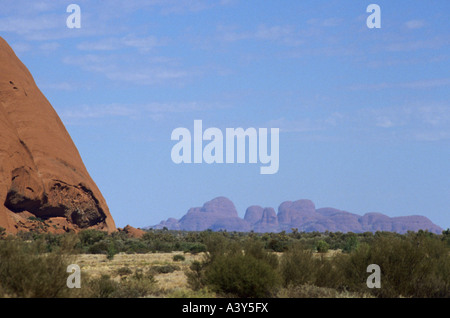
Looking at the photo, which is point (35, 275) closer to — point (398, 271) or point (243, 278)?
point (243, 278)

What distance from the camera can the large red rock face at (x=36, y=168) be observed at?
5794 centimetres

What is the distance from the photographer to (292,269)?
51.1 feet

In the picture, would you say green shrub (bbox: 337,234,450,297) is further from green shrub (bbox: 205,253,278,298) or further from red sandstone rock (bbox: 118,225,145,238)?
red sandstone rock (bbox: 118,225,145,238)

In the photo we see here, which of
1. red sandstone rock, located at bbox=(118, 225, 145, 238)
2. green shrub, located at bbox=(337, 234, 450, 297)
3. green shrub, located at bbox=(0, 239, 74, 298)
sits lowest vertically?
red sandstone rock, located at bbox=(118, 225, 145, 238)

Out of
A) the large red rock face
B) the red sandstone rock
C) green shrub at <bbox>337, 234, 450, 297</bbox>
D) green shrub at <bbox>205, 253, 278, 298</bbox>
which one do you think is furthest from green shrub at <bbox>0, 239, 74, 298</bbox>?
the red sandstone rock

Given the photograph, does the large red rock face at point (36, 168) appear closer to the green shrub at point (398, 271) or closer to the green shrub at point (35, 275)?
the green shrub at point (35, 275)

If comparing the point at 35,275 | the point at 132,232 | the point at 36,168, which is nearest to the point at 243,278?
the point at 35,275

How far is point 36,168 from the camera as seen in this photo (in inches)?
2486

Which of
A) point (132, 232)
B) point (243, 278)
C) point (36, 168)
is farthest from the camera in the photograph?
point (132, 232)

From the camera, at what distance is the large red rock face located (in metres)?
57.9
